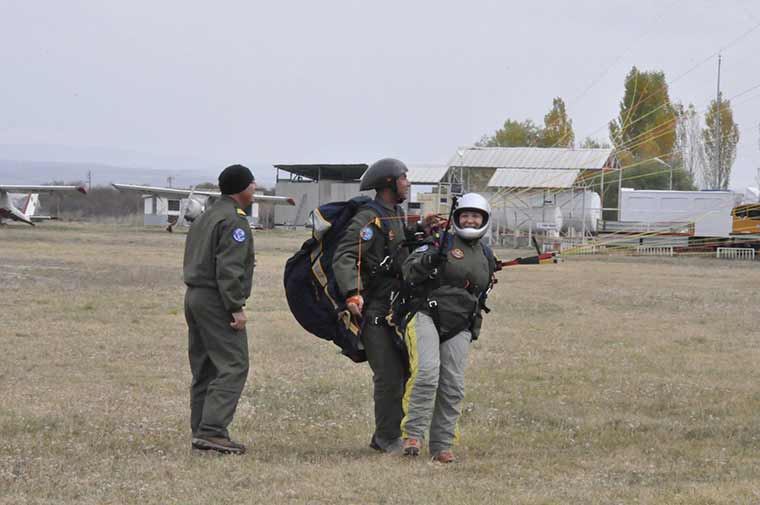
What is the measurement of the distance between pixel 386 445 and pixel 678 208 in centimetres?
4722

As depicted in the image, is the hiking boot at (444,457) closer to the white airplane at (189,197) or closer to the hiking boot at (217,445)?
the hiking boot at (217,445)

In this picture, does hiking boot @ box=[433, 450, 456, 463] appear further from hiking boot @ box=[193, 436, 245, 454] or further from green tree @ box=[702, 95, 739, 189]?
green tree @ box=[702, 95, 739, 189]

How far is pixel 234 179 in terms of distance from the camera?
7.01m

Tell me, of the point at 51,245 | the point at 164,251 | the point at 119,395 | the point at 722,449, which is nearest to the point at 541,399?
the point at 722,449

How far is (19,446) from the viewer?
23.1 ft

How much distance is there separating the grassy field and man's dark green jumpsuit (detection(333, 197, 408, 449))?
1.16ft

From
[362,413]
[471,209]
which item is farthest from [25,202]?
[471,209]

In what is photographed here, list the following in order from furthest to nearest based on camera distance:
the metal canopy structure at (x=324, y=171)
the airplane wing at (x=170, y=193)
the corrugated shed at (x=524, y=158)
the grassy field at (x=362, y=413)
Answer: the metal canopy structure at (x=324, y=171) → the airplane wing at (x=170, y=193) → the corrugated shed at (x=524, y=158) → the grassy field at (x=362, y=413)

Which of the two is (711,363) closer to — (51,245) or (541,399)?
(541,399)

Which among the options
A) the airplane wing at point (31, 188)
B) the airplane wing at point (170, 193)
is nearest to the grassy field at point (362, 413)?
the airplane wing at point (31, 188)

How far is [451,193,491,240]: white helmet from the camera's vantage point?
690 centimetres

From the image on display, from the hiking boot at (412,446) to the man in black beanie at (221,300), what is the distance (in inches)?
42.1

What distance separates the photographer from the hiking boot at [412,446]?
686 centimetres

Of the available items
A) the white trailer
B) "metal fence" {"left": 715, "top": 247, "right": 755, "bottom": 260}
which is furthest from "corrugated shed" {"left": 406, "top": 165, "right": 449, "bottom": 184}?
"metal fence" {"left": 715, "top": 247, "right": 755, "bottom": 260}
